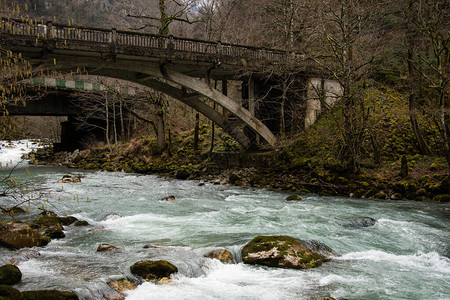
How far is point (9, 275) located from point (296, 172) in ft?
39.2

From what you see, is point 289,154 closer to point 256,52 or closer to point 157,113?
point 256,52

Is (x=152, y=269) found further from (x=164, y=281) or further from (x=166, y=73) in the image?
(x=166, y=73)

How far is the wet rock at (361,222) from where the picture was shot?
9109mm

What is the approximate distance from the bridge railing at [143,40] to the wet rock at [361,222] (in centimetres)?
984

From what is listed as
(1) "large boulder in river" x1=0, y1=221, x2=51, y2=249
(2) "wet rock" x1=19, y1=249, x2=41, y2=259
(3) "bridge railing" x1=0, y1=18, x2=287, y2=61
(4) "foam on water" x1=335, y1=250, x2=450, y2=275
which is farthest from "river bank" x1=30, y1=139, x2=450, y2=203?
(2) "wet rock" x1=19, y1=249, x2=41, y2=259

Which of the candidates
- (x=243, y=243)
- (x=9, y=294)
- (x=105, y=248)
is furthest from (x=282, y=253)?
(x=9, y=294)

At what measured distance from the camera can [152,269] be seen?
5.80 meters

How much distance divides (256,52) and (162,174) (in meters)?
8.24

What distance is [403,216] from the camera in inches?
391

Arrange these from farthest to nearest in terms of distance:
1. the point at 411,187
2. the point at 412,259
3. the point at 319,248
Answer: the point at 411,187 < the point at 319,248 < the point at 412,259

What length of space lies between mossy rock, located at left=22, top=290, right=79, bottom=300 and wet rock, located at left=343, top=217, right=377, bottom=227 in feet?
21.0

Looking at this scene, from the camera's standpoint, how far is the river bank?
12.5 meters

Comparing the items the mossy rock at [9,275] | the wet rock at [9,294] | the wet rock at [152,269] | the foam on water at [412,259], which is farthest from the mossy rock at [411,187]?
the wet rock at [9,294]

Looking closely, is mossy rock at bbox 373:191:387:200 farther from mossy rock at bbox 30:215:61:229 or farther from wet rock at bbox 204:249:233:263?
mossy rock at bbox 30:215:61:229
